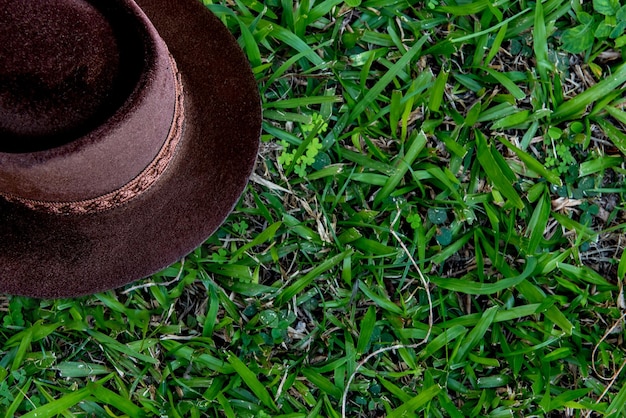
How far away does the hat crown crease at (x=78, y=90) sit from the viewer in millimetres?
1222

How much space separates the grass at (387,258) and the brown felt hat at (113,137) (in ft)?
0.91

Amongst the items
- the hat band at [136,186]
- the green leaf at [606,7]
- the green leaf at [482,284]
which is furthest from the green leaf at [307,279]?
the green leaf at [606,7]

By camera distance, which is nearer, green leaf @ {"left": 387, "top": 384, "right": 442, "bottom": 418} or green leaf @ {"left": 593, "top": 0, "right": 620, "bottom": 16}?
green leaf @ {"left": 387, "top": 384, "right": 442, "bottom": 418}

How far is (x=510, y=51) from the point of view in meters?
2.16

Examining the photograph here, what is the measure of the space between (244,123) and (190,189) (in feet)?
0.77

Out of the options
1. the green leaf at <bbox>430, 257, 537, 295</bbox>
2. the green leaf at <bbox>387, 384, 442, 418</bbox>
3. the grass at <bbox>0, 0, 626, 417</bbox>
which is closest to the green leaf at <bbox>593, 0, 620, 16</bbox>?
the grass at <bbox>0, 0, 626, 417</bbox>

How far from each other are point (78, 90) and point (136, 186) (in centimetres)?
30

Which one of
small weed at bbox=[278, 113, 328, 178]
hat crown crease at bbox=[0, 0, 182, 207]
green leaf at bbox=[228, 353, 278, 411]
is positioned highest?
hat crown crease at bbox=[0, 0, 182, 207]

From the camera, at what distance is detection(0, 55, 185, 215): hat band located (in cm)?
145

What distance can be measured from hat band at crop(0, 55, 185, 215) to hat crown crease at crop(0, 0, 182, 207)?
0.44 ft

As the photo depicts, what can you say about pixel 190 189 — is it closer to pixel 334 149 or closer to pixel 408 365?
pixel 334 149

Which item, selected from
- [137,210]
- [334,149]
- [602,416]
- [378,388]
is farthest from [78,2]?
[602,416]

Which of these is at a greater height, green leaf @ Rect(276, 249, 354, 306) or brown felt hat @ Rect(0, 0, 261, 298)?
brown felt hat @ Rect(0, 0, 261, 298)

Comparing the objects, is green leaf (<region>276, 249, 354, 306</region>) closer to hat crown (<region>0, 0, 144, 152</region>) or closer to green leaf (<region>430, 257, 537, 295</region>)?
green leaf (<region>430, 257, 537, 295</region>)
